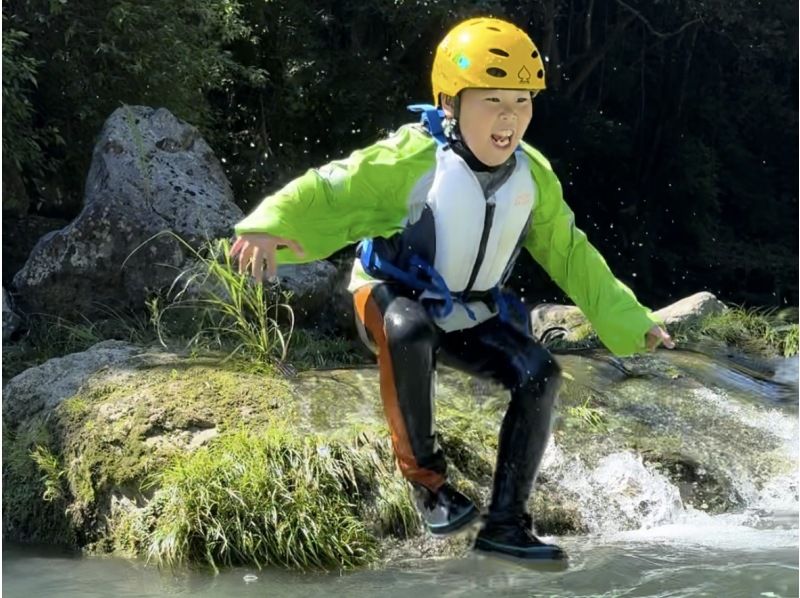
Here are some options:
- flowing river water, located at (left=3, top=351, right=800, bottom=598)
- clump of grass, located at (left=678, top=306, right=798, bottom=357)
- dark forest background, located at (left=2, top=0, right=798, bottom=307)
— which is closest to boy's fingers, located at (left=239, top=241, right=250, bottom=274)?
flowing river water, located at (left=3, top=351, right=800, bottom=598)

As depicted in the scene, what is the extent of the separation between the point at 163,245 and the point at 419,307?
5.05m

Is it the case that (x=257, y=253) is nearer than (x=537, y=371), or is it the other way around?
(x=257, y=253)

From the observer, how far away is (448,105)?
3.01 meters

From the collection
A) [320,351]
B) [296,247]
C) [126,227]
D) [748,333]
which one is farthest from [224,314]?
[748,333]

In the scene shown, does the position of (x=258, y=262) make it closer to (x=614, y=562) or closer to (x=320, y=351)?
(x=614, y=562)

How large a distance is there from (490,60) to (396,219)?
0.50 metres

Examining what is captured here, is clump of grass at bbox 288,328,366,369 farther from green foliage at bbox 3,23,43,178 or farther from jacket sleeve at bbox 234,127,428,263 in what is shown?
jacket sleeve at bbox 234,127,428,263

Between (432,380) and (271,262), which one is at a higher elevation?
(271,262)

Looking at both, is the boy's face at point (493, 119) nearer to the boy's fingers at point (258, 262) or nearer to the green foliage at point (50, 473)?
the boy's fingers at point (258, 262)

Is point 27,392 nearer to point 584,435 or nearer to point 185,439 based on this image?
point 185,439

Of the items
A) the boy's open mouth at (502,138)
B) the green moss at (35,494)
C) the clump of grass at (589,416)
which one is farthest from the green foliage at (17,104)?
the boy's open mouth at (502,138)

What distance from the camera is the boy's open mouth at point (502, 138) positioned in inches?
116

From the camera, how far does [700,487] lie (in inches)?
226

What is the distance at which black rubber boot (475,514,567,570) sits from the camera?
9.61ft
